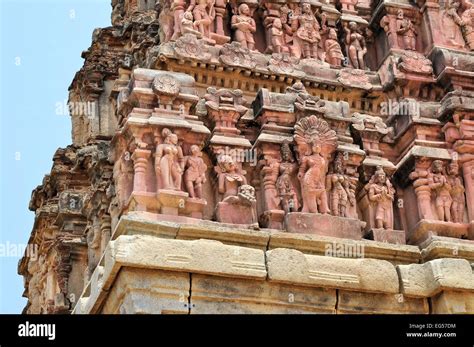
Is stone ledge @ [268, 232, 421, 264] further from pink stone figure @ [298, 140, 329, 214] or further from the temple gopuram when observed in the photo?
pink stone figure @ [298, 140, 329, 214]

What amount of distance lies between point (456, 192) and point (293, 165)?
6.89ft

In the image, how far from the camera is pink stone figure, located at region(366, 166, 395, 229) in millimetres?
10884

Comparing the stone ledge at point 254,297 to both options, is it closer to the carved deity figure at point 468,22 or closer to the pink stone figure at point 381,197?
the pink stone figure at point 381,197

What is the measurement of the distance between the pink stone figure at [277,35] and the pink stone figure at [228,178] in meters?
2.27

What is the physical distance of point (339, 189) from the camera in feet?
35.3

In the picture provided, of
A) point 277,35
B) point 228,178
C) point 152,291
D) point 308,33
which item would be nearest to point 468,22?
point 308,33

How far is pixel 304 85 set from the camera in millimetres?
11797

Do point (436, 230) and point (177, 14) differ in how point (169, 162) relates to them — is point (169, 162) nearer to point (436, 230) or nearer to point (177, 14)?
point (177, 14)

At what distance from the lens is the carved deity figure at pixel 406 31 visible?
1262cm

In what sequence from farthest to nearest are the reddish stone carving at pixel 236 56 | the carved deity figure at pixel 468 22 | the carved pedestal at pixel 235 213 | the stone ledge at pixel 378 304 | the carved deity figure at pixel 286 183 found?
the carved deity figure at pixel 468 22 → the reddish stone carving at pixel 236 56 → the carved deity figure at pixel 286 183 → the carved pedestal at pixel 235 213 → the stone ledge at pixel 378 304

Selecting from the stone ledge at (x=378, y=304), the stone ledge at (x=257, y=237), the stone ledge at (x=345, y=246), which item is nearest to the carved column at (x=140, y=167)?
the stone ledge at (x=257, y=237)

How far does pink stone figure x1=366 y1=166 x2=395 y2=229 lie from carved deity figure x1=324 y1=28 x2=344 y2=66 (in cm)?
201
